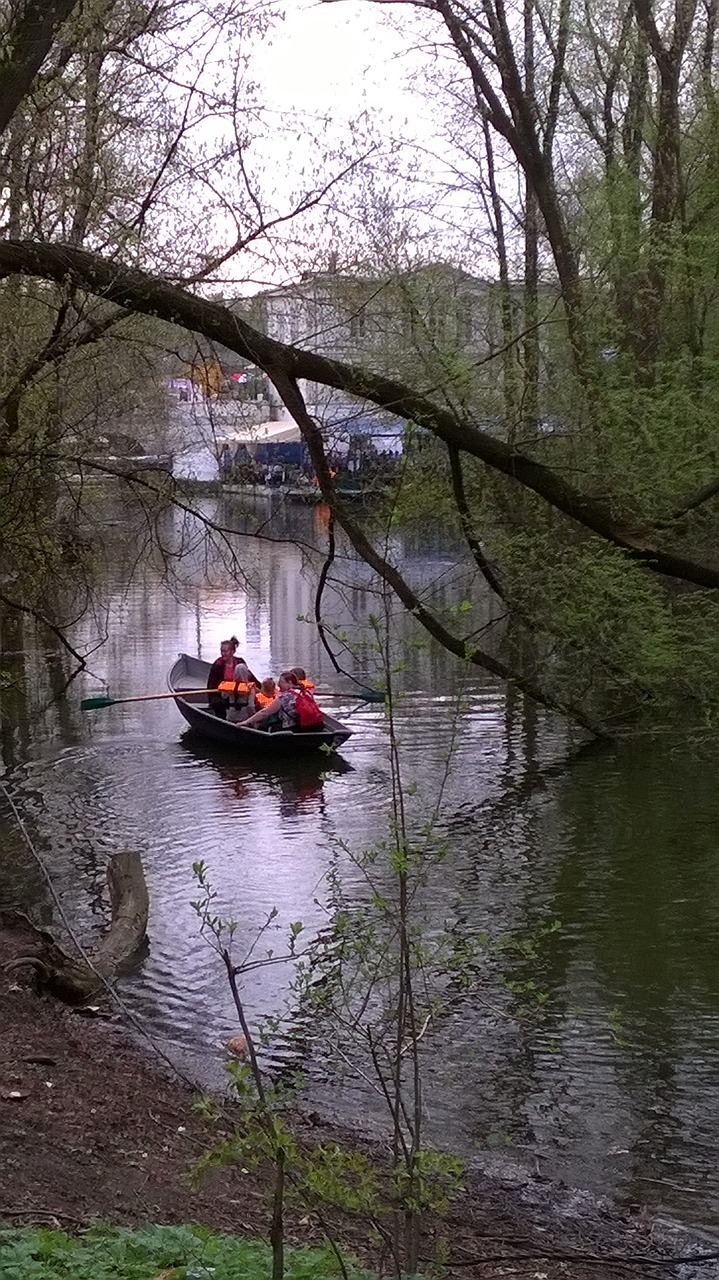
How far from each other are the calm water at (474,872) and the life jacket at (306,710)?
0.58 metres

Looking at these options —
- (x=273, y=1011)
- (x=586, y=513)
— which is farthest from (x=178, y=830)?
(x=586, y=513)

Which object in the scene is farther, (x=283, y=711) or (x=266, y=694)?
(x=266, y=694)

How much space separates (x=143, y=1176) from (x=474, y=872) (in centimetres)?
687

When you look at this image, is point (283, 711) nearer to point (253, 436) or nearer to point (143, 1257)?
point (253, 436)

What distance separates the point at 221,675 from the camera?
18.8 m

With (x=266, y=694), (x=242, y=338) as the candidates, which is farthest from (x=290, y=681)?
(x=242, y=338)

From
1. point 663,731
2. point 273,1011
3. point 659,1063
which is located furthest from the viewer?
point 663,731

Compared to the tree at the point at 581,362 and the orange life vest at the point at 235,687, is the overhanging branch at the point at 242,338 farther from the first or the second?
the orange life vest at the point at 235,687

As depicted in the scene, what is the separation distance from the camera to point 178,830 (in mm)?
13562

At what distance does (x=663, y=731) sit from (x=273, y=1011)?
7521mm

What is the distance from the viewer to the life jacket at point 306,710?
17.0m

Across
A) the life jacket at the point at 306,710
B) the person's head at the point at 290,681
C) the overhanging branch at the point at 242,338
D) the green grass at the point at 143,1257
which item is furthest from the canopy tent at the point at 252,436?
the green grass at the point at 143,1257

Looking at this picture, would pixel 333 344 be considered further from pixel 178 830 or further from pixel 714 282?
pixel 714 282

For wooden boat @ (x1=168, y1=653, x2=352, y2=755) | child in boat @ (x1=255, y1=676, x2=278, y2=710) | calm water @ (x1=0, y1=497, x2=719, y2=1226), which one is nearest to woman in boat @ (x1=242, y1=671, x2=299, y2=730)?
wooden boat @ (x1=168, y1=653, x2=352, y2=755)
